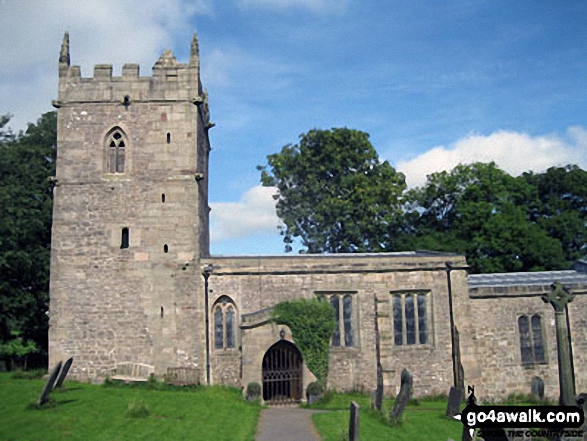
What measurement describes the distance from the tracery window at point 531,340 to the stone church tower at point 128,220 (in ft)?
46.1

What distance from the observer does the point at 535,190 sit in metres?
43.2

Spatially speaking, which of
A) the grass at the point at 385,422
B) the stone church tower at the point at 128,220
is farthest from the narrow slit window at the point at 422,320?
the stone church tower at the point at 128,220

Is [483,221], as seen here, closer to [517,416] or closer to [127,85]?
[127,85]

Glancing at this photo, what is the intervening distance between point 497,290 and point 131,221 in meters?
16.3

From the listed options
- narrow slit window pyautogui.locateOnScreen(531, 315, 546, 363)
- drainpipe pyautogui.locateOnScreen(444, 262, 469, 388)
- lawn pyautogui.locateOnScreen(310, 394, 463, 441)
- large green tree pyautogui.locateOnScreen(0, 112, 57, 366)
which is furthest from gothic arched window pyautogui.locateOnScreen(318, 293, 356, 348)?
large green tree pyautogui.locateOnScreen(0, 112, 57, 366)

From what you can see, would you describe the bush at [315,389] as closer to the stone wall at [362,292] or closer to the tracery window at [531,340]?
the stone wall at [362,292]

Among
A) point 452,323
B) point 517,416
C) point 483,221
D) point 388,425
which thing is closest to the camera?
point 517,416

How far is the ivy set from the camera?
23531mm

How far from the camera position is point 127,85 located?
25953 millimetres

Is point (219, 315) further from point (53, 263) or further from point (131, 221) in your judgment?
point (53, 263)

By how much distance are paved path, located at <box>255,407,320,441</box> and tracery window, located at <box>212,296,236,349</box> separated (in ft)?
12.5

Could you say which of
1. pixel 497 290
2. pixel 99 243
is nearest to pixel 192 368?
pixel 99 243

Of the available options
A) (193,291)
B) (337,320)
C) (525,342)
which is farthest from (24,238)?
(525,342)

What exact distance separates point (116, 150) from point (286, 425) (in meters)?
14.2
